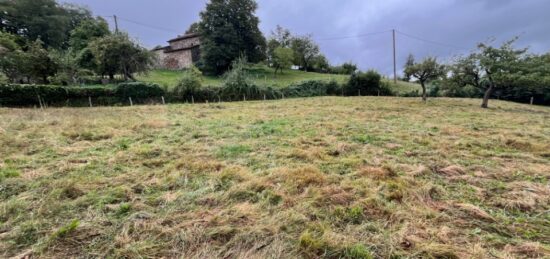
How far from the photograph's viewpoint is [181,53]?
34375 mm

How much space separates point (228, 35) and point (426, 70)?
22713 millimetres

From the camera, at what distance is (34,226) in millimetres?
2146

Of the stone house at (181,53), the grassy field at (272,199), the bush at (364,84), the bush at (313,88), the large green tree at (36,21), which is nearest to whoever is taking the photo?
the grassy field at (272,199)

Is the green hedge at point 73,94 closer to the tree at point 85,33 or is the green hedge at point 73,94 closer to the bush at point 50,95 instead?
the bush at point 50,95

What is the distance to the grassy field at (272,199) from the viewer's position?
195 centimetres

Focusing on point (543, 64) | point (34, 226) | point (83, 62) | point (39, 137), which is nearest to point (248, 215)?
point (34, 226)

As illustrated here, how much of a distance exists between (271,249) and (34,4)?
41.0 m

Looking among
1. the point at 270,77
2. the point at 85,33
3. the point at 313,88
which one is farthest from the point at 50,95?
the point at 270,77

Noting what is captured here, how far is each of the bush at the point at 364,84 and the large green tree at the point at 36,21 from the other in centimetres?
3211

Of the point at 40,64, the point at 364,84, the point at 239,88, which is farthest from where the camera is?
the point at 364,84

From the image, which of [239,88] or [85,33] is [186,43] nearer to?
[85,33]

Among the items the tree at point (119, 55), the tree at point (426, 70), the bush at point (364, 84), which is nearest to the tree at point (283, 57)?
the bush at point (364, 84)

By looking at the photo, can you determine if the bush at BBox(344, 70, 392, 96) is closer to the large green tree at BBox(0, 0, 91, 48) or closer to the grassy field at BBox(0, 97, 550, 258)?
the grassy field at BBox(0, 97, 550, 258)

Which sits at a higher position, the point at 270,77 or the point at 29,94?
the point at 270,77
